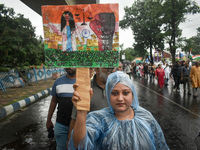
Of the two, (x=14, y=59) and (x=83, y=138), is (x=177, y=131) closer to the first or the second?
(x=83, y=138)

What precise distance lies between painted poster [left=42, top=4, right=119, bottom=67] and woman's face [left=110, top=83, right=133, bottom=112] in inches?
8.5

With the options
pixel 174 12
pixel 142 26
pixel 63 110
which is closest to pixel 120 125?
pixel 63 110

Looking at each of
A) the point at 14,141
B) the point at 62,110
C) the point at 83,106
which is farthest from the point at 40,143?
the point at 83,106

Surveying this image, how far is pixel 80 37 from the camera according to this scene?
1459 millimetres

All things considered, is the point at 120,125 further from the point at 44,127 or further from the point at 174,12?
the point at 174,12

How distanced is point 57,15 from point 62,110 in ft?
4.36

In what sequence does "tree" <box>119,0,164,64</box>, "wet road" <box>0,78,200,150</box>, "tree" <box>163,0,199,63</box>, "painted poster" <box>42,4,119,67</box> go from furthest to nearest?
1. "tree" <box>119,0,164,64</box>
2. "tree" <box>163,0,199,63</box>
3. "wet road" <box>0,78,200,150</box>
4. "painted poster" <box>42,4,119,67</box>

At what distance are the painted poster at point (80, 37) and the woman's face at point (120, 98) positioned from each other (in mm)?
217

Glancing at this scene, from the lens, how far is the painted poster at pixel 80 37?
4.65ft

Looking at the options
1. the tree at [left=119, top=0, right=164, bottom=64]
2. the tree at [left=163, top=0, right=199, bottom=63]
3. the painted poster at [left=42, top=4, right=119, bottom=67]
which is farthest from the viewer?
the tree at [left=119, top=0, right=164, bottom=64]

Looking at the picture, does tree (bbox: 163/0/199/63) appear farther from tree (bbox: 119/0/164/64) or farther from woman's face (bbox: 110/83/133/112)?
woman's face (bbox: 110/83/133/112)

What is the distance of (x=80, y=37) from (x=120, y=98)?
0.63 meters

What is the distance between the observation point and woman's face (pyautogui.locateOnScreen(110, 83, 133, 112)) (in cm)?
148

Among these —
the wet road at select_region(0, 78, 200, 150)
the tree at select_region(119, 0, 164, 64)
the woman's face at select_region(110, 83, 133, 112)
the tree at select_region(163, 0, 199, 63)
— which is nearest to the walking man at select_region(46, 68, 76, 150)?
the woman's face at select_region(110, 83, 133, 112)
